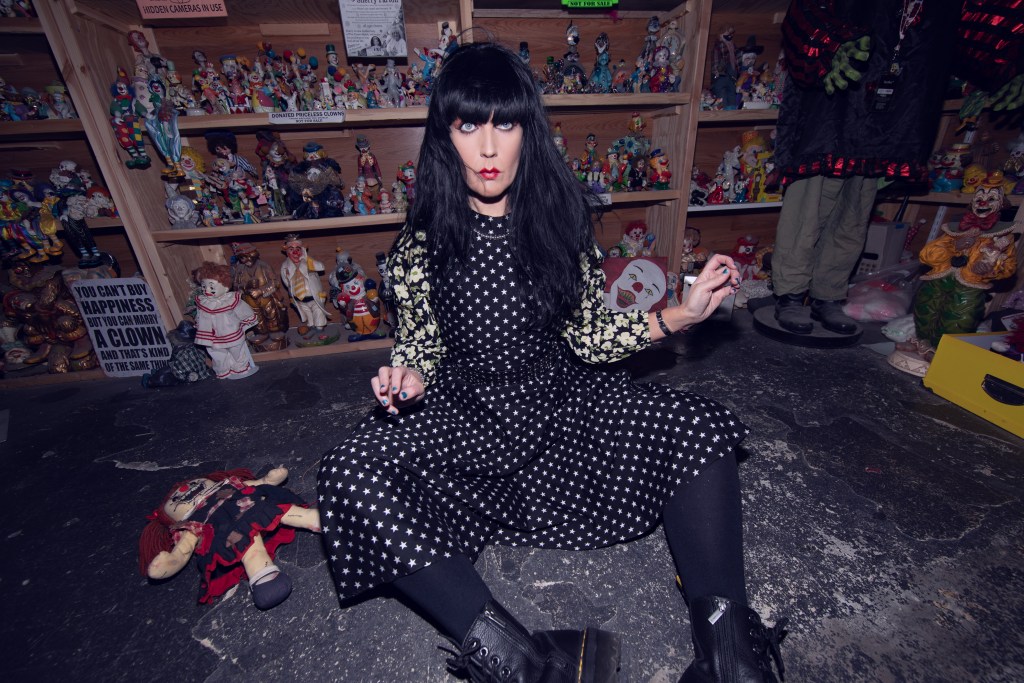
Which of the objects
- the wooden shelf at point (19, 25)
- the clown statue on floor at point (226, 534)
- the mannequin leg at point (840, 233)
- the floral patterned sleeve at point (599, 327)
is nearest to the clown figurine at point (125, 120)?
the wooden shelf at point (19, 25)

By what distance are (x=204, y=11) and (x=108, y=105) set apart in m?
0.69

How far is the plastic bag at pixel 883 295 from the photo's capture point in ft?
8.92

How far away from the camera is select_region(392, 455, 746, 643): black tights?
2.96ft

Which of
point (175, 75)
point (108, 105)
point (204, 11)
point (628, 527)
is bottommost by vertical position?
point (628, 527)

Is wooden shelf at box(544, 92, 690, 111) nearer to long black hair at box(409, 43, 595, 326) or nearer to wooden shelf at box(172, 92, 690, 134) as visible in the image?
wooden shelf at box(172, 92, 690, 134)

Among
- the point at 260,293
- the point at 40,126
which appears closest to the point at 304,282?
the point at 260,293

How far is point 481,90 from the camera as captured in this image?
41.3 inches

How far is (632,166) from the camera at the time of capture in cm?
281

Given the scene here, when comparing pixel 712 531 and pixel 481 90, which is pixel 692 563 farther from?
pixel 481 90

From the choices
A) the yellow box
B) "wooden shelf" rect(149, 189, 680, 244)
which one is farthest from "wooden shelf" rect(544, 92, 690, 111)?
the yellow box

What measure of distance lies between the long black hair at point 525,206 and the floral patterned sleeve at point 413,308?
1.7 inches

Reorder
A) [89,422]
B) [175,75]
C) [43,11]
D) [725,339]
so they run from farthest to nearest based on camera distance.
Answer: [725,339] → [175,75] → [89,422] → [43,11]

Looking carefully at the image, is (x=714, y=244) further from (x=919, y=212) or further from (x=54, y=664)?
(x=54, y=664)

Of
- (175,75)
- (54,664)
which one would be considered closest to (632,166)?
(175,75)
